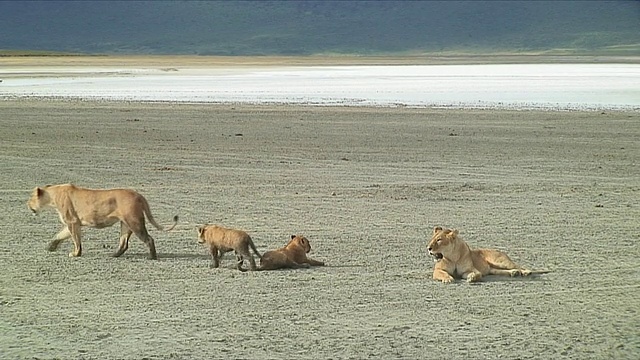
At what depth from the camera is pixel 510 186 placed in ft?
57.2

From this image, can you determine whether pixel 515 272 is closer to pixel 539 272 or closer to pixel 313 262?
pixel 539 272

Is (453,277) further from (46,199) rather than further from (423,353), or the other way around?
(46,199)

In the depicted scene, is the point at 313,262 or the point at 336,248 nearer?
the point at 313,262

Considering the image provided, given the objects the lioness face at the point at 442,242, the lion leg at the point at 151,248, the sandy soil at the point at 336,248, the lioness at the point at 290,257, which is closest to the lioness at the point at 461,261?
the lioness face at the point at 442,242

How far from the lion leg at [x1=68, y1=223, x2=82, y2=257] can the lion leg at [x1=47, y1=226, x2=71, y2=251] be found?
0.10 m

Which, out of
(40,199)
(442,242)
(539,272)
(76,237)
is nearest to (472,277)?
(442,242)

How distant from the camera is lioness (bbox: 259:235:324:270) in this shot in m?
10.9

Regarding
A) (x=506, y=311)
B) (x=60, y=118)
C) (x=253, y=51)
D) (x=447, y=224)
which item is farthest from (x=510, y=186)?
A: (x=253, y=51)

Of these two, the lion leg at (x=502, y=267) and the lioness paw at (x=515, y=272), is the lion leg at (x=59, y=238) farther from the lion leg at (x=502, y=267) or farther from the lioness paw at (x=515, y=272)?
the lioness paw at (x=515, y=272)

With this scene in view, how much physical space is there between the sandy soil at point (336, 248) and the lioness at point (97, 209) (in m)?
0.27

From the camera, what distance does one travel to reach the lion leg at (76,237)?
11.6 m

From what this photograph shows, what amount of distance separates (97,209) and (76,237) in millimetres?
473

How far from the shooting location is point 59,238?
11.8 meters

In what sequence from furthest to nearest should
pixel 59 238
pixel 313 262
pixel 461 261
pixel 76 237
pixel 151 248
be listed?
pixel 59 238 < pixel 76 237 < pixel 151 248 < pixel 313 262 < pixel 461 261
